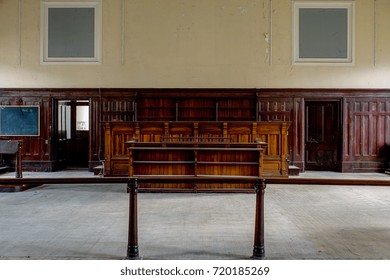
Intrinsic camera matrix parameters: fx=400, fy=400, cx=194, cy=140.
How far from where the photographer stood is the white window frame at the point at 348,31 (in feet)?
35.5

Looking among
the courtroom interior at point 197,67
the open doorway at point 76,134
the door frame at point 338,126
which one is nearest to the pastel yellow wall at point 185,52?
the courtroom interior at point 197,67

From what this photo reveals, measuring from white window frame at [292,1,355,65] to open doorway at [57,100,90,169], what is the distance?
6.19 m

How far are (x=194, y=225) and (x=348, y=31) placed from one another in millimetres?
8288

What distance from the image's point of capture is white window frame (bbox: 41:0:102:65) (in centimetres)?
1088

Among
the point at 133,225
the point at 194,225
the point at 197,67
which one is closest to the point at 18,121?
the point at 197,67

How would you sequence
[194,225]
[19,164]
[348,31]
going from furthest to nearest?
[348,31], [19,164], [194,225]

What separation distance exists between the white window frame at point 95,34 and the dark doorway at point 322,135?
236 inches

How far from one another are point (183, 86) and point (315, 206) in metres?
5.83

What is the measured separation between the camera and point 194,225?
16.0 ft

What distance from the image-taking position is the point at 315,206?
20.2ft

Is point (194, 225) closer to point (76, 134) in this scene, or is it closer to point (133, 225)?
point (133, 225)

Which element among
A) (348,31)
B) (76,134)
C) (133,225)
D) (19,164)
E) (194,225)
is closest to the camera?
(133,225)
